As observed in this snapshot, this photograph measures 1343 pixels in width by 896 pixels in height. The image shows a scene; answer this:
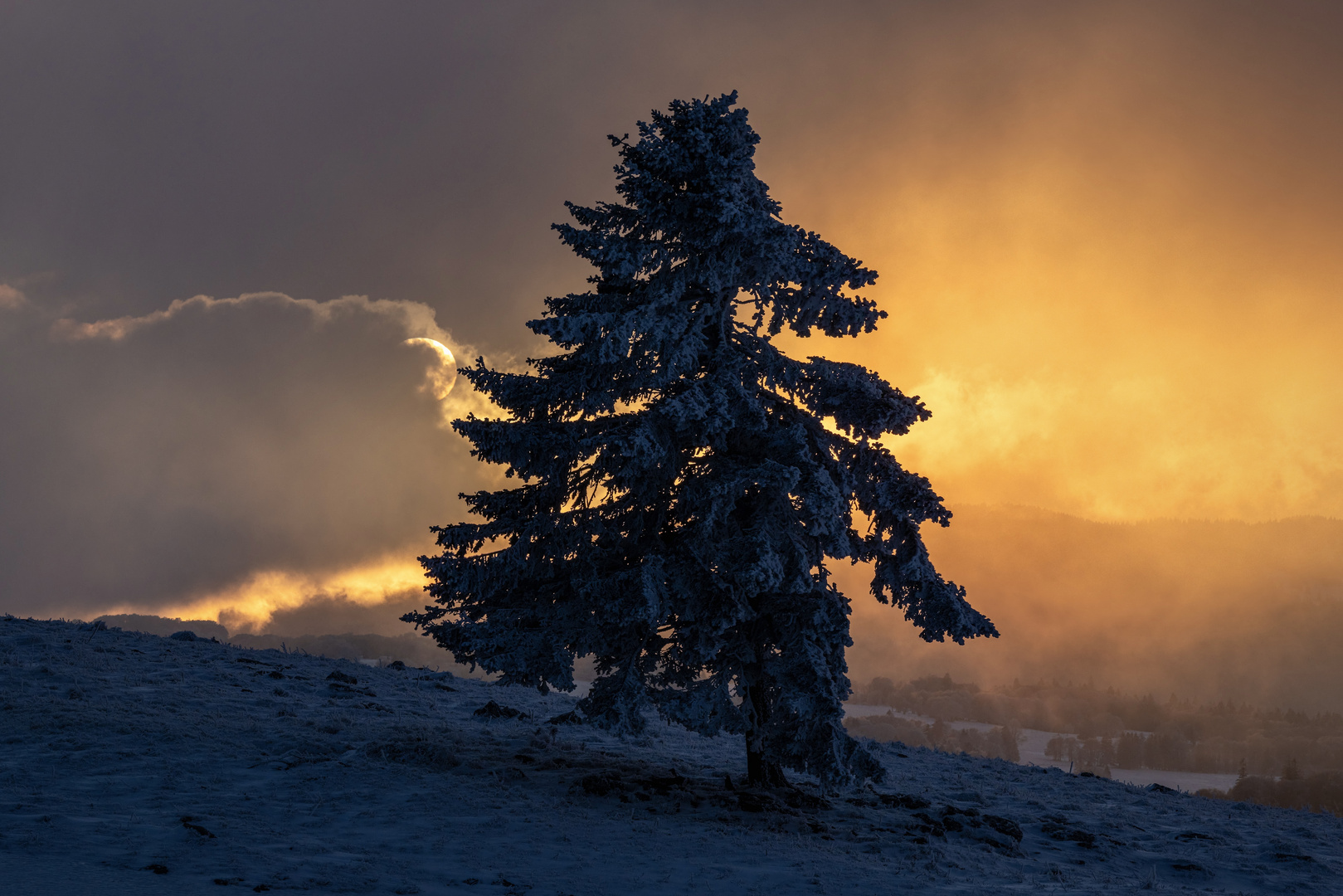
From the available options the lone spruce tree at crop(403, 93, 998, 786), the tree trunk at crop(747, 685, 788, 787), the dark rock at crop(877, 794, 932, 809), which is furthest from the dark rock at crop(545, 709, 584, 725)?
the dark rock at crop(877, 794, 932, 809)

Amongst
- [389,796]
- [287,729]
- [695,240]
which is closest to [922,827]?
[389,796]

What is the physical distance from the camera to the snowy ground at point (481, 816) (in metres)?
9.20

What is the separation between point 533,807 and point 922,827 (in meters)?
5.94

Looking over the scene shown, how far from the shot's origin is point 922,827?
42.9 ft

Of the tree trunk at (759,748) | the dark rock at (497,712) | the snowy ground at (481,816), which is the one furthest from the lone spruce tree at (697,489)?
the dark rock at (497,712)

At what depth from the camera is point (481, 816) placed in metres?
11.5

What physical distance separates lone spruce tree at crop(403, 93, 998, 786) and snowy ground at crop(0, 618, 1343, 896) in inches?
66.2

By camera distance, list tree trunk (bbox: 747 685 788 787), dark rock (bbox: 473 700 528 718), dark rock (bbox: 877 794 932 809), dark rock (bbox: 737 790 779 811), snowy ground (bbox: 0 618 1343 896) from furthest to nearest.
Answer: dark rock (bbox: 473 700 528 718), dark rock (bbox: 877 794 932 809), tree trunk (bbox: 747 685 788 787), dark rock (bbox: 737 790 779 811), snowy ground (bbox: 0 618 1343 896)

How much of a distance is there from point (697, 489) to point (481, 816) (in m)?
5.65

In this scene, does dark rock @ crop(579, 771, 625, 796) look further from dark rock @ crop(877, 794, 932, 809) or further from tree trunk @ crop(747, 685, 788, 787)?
dark rock @ crop(877, 794, 932, 809)

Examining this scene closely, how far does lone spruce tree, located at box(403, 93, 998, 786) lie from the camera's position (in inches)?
514

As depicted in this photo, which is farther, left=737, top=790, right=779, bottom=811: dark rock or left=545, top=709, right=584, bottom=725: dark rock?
left=545, top=709, right=584, bottom=725: dark rock

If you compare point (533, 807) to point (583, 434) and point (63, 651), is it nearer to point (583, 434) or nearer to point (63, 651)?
point (583, 434)

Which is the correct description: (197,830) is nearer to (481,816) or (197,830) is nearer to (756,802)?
(481,816)
